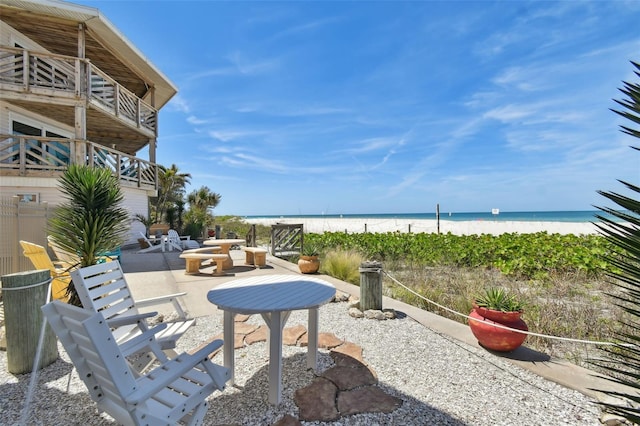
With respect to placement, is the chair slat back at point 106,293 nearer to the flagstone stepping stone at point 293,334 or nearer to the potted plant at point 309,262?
the flagstone stepping stone at point 293,334

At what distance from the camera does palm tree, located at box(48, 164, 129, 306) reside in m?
4.00

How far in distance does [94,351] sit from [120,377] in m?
0.21


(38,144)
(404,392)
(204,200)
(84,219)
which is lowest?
(404,392)

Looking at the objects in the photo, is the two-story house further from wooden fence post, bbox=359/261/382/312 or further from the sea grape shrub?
wooden fence post, bbox=359/261/382/312

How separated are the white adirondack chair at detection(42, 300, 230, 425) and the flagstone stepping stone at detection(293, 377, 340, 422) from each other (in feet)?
2.64

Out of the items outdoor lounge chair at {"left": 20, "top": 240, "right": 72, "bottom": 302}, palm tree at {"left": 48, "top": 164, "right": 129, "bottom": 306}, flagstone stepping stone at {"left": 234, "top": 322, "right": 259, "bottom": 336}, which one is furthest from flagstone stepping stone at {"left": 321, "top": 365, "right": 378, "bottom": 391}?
outdoor lounge chair at {"left": 20, "top": 240, "right": 72, "bottom": 302}

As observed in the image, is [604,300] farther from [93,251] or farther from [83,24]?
[83,24]

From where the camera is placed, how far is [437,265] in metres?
8.09

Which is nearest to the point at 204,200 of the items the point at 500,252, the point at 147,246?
the point at 147,246

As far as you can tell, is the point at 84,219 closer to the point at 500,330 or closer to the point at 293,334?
the point at 293,334

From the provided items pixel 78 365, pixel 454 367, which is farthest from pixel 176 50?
pixel 454 367

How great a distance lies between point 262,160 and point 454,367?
94.3 feet

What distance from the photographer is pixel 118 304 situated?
2879 millimetres

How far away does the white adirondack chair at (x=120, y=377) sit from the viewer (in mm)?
1576
